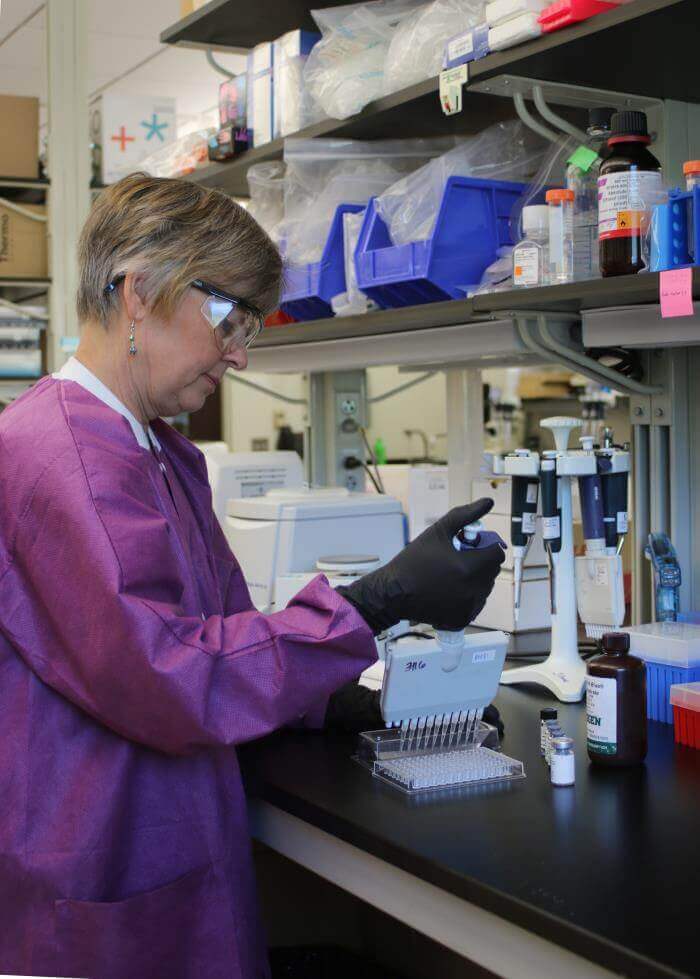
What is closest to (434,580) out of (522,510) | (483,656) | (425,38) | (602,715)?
(483,656)

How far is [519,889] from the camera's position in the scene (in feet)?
3.43

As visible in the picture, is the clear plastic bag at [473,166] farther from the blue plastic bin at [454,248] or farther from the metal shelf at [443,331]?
the metal shelf at [443,331]

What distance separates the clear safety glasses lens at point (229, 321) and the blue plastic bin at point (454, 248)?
531 mm

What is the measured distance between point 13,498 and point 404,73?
120cm

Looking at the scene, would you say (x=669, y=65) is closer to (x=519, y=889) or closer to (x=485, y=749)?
(x=485, y=749)

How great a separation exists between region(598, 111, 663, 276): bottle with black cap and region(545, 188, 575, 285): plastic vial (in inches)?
5.4

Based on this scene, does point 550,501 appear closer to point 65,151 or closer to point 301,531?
point 301,531

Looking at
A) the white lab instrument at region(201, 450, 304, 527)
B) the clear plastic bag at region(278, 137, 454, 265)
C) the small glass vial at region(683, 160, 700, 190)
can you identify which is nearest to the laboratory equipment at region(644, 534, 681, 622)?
the small glass vial at region(683, 160, 700, 190)

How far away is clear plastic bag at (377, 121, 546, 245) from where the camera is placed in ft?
6.58

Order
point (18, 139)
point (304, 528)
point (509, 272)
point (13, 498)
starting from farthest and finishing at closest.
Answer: point (18, 139) < point (304, 528) < point (509, 272) < point (13, 498)

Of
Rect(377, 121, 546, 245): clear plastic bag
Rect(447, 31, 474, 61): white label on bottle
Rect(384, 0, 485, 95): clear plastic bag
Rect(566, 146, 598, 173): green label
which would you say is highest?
Rect(384, 0, 485, 95): clear plastic bag

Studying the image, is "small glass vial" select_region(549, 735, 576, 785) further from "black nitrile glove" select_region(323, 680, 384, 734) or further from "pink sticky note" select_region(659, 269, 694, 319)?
"pink sticky note" select_region(659, 269, 694, 319)


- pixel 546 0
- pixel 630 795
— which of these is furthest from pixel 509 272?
pixel 630 795

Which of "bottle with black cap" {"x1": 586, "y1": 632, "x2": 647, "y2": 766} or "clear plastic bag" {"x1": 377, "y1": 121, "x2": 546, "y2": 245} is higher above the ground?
"clear plastic bag" {"x1": 377, "y1": 121, "x2": 546, "y2": 245}
